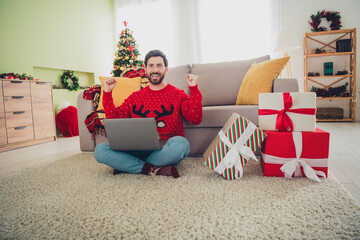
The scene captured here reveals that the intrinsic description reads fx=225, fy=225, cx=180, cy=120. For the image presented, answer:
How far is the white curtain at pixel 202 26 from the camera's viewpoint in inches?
171

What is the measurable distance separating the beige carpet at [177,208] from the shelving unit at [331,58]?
11.2 feet

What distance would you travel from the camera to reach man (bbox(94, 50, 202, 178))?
1.36 metres

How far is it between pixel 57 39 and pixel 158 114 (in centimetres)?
310

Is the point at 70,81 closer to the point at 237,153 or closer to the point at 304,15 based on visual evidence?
the point at 237,153

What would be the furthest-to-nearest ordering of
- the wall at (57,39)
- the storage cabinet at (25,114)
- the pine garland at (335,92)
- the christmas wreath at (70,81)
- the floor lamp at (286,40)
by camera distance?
the pine garland at (335,92), the christmas wreath at (70,81), the floor lamp at (286,40), the wall at (57,39), the storage cabinet at (25,114)

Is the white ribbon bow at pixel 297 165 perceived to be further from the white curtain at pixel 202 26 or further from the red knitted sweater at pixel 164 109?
the white curtain at pixel 202 26

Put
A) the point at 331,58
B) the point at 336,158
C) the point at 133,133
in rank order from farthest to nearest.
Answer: the point at 331,58, the point at 336,158, the point at 133,133

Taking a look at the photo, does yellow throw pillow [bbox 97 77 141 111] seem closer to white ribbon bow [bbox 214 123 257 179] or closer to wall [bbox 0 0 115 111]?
white ribbon bow [bbox 214 123 257 179]

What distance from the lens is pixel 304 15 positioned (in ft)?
13.7

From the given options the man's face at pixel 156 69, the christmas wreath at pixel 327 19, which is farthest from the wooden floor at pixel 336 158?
the christmas wreath at pixel 327 19

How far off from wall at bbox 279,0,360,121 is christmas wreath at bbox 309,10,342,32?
0.13m

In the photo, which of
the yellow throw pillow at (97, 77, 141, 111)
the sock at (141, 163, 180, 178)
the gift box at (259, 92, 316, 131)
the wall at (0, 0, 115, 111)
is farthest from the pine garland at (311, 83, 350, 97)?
the wall at (0, 0, 115, 111)

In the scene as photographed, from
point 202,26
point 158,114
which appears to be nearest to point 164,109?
point 158,114

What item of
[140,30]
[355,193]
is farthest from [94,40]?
[355,193]
